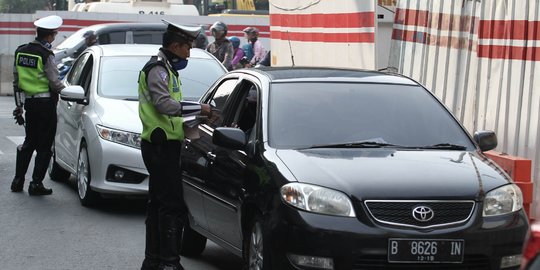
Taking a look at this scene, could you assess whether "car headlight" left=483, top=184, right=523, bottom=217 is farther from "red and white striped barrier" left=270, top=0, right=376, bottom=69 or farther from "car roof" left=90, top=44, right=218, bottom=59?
"car roof" left=90, top=44, right=218, bottom=59

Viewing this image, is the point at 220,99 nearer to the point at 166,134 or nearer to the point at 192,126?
the point at 192,126

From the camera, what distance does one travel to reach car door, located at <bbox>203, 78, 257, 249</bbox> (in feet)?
24.9

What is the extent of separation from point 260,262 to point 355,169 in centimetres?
82

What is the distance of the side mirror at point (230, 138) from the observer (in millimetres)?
7566

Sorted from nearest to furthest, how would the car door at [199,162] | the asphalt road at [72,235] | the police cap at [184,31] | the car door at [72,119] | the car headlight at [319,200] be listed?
the car headlight at [319,200] < the police cap at [184,31] < the car door at [199,162] < the asphalt road at [72,235] < the car door at [72,119]

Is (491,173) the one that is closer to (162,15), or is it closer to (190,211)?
(190,211)

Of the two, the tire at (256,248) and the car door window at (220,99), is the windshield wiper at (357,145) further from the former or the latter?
the car door window at (220,99)

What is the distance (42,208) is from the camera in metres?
11.9

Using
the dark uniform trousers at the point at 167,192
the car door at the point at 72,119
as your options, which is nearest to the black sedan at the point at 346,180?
the dark uniform trousers at the point at 167,192

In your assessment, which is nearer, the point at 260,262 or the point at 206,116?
the point at 260,262

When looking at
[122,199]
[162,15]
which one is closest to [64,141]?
[122,199]

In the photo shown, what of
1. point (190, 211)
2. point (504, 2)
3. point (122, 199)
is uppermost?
point (504, 2)

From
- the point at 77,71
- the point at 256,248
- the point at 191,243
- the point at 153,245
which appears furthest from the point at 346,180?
the point at 77,71

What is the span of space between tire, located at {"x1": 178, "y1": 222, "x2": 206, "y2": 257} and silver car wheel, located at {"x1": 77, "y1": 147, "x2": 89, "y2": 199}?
2.56 metres
